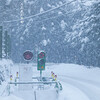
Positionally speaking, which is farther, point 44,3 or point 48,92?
point 44,3

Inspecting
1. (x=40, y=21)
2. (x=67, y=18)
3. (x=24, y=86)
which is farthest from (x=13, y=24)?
(x=24, y=86)

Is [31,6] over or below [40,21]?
over

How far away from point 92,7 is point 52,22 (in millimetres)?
23382

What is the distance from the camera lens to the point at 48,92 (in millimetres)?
12617

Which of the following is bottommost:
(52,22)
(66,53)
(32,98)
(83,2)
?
(32,98)

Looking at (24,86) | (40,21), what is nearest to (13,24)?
(40,21)

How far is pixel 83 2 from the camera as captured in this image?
148 feet

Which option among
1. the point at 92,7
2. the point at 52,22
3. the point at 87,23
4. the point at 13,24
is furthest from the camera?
the point at 13,24

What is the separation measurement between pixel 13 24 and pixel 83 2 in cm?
1960

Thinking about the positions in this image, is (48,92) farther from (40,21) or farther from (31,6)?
(31,6)

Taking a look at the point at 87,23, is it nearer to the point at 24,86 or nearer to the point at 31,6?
the point at 24,86

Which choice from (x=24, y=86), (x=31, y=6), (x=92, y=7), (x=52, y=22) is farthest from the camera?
(x=31, y=6)

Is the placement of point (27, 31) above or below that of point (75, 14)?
below

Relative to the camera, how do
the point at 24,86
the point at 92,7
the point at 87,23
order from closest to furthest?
the point at 24,86 < the point at 92,7 < the point at 87,23
